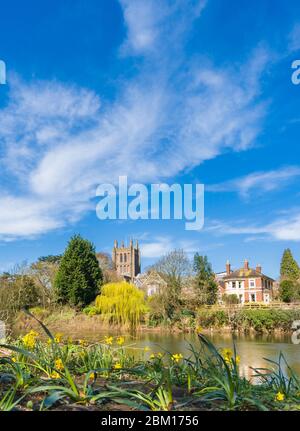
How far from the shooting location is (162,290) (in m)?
24.5

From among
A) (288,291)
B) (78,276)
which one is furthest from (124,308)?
(288,291)

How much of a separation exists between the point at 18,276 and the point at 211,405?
20382mm

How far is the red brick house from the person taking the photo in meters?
36.2

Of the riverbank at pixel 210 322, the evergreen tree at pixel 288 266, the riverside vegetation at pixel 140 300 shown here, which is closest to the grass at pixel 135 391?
the riverside vegetation at pixel 140 300

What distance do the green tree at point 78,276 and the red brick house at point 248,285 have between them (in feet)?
43.1

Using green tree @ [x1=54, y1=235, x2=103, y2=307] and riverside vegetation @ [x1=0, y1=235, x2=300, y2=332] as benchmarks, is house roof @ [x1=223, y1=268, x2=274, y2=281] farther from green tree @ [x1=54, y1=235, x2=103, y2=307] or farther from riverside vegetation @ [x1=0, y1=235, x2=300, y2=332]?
green tree @ [x1=54, y1=235, x2=103, y2=307]

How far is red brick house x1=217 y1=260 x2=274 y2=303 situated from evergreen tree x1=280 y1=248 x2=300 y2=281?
1.96 meters

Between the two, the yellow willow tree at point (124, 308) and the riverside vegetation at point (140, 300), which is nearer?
the yellow willow tree at point (124, 308)

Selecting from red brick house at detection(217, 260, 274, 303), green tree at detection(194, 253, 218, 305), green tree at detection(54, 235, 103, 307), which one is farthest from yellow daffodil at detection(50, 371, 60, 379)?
red brick house at detection(217, 260, 274, 303)

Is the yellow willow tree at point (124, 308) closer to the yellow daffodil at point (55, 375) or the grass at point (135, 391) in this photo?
the grass at point (135, 391)

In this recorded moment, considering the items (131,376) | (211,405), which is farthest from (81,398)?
(131,376)

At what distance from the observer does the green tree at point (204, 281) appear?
994 inches

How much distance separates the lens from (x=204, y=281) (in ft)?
83.8

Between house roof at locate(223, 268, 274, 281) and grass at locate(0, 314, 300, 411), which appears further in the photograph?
house roof at locate(223, 268, 274, 281)
